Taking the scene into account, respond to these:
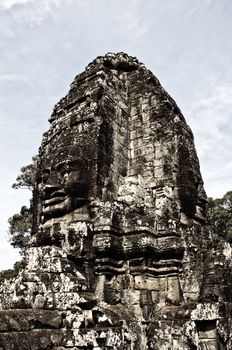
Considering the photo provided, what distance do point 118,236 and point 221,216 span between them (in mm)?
18640

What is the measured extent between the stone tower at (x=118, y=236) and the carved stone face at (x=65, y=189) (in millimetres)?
20

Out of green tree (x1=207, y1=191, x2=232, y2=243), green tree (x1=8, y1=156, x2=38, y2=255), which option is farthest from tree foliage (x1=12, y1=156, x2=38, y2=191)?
green tree (x1=207, y1=191, x2=232, y2=243)

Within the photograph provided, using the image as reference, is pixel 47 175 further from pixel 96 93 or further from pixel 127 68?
pixel 127 68

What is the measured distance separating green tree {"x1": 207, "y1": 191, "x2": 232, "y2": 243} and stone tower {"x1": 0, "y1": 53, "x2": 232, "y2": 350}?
633 inches

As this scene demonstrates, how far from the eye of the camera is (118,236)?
21.2 feet

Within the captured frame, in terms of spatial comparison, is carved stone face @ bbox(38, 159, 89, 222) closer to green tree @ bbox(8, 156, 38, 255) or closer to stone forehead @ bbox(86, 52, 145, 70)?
stone forehead @ bbox(86, 52, 145, 70)

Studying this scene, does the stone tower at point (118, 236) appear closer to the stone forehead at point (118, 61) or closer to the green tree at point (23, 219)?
the stone forehead at point (118, 61)

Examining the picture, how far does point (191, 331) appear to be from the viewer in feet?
17.9

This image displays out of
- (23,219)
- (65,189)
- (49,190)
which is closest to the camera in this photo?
(65,189)

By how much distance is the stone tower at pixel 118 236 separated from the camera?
4.80m

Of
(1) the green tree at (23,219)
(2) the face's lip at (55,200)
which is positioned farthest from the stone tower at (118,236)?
(1) the green tree at (23,219)

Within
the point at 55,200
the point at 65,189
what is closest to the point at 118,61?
the point at 65,189

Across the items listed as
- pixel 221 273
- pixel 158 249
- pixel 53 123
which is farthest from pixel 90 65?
pixel 221 273

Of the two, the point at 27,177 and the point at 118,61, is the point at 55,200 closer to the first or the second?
the point at 118,61
